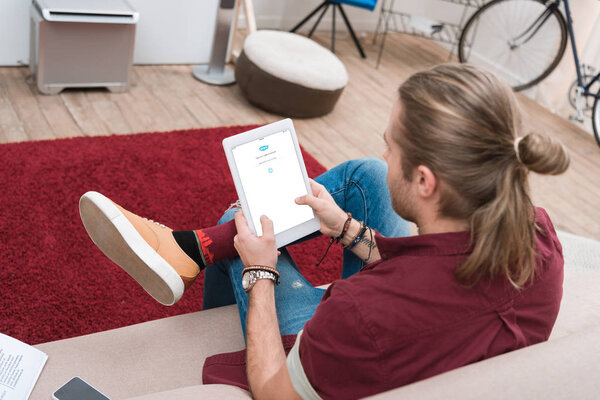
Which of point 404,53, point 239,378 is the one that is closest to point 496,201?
point 239,378

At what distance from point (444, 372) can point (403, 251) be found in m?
0.18

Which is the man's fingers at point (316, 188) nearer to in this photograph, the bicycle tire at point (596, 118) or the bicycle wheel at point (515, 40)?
the bicycle tire at point (596, 118)

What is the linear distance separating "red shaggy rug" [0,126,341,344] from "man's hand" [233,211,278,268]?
24.3 inches

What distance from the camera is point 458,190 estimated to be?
84 centimetres

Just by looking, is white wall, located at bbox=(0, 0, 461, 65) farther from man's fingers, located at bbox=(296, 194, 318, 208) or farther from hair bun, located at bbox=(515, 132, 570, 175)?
hair bun, located at bbox=(515, 132, 570, 175)

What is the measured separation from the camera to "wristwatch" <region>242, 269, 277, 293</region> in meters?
1.06

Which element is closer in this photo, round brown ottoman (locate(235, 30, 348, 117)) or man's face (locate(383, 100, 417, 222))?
man's face (locate(383, 100, 417, 222))

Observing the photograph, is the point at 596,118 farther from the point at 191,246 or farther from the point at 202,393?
the point at 202,393

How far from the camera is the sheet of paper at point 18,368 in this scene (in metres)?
0.93

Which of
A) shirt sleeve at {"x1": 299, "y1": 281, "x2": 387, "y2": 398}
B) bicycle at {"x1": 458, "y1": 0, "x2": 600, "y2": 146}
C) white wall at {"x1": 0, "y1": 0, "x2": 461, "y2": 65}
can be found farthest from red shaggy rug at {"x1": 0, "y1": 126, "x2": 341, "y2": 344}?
bicycle at {"x1": 458, "y1": 0, "x2": 600, "y2": 146}

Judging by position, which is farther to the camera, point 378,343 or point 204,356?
point 204,356

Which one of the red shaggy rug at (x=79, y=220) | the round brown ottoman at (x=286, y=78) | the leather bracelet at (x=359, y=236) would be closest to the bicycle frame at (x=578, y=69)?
the round brown ottoman at (x=286, y=78)

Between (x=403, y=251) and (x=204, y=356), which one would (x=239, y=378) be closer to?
(x=204, y=356)

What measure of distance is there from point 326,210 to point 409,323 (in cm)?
49
